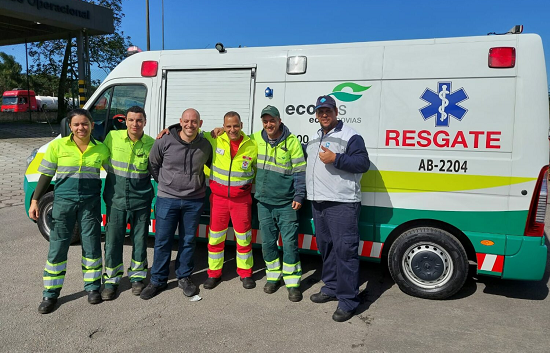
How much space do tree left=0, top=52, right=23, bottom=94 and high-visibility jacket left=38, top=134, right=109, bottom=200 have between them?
44.9 m

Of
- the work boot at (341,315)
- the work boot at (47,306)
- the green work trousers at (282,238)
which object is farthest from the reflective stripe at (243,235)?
the work boot at (47,306)

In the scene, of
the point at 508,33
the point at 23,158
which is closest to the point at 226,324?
the point at 508,33

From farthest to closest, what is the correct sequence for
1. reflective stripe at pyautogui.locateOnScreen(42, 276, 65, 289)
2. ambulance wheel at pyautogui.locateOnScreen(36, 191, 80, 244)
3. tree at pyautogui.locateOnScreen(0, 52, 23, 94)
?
tree at pyautogui.locateOnScreen(0, 52, 23, 94), ambulance wheel at pyautogui.locateOnScreen(36, 191, 80, 244), reflective stripe at pyautogui.locateOnScreen(42, 276, 65, 289)

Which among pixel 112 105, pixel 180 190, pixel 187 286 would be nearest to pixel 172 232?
pixel 180 190

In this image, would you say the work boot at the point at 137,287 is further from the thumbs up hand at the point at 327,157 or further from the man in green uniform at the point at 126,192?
the thumbs up hand at the point at 327,157

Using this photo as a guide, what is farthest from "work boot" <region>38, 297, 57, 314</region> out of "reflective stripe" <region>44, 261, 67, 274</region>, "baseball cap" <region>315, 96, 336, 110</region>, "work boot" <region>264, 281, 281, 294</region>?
"baseball cap" <region>315, 96, 336, 110</region>

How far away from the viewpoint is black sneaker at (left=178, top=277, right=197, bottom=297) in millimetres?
4051

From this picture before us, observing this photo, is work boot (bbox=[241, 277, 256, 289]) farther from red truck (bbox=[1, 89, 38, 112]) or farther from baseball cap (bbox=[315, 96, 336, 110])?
red truck (bbox=[1, 89, 38, 112])

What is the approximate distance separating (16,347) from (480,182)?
4035mm

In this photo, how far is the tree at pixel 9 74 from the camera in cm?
4122

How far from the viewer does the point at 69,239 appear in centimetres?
383

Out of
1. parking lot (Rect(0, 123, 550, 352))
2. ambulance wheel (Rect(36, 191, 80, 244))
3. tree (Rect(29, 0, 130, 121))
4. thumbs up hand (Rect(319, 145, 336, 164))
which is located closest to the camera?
parking lot (Rect(0, 123, 550, 352))

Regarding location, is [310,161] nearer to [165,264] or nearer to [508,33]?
[165,264]

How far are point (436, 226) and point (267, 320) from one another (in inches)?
72.2
